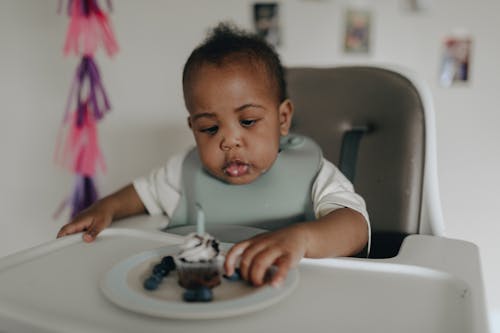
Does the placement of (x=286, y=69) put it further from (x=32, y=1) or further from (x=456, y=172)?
(x=32, y=1)

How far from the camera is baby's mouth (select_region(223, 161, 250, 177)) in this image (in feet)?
3.23

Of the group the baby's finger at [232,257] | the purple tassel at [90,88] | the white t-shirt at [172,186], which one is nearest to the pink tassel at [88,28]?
the purple tassel at [90,88]

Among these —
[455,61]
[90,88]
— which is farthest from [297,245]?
[90,88]

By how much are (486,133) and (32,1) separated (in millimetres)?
1598

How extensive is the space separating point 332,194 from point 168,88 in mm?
1068

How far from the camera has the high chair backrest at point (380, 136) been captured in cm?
103

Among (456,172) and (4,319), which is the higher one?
(4,319)

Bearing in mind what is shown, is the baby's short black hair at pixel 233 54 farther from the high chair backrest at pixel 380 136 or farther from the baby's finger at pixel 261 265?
the baby's finger at pixel 261 265

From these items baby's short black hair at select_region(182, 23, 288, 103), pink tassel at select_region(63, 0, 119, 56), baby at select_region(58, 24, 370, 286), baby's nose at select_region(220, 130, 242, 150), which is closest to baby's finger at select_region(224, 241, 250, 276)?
baby at select_region(58, 24, 370, 286)

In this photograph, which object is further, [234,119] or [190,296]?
[234,119]

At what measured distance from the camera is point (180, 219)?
112 cm

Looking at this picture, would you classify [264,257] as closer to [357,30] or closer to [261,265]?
[261,265]

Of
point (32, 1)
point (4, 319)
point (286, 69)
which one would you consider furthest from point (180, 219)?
point (32, 1)

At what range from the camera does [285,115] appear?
3.59 ft
